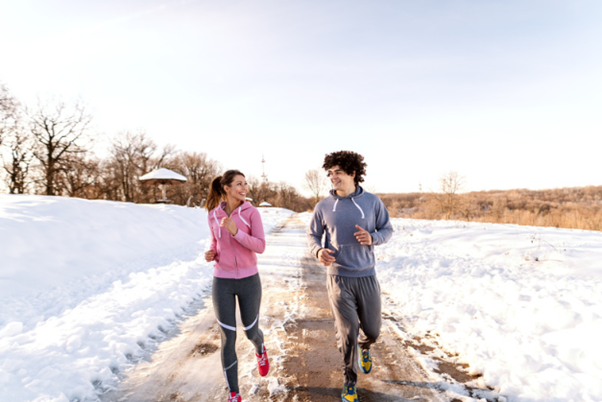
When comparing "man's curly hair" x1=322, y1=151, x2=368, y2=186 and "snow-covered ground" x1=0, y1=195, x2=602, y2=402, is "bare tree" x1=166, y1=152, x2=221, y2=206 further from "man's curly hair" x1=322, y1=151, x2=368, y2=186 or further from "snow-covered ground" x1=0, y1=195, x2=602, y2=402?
"man's curly hair" x1=322, y1=151, x2=368, y2=186

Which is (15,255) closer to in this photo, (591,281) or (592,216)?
(591,281)

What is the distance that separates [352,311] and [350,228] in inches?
29.6

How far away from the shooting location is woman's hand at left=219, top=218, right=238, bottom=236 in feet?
8.61

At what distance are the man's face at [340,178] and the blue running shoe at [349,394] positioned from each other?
1.77 meters

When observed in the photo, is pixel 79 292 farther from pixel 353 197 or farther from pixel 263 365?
pixel 353 197

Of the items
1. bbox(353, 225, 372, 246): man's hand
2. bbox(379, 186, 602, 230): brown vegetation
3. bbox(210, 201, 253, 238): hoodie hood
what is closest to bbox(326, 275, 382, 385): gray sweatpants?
bbox(353, 225, 372, 246): man's hand

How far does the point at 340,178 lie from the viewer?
2.90m

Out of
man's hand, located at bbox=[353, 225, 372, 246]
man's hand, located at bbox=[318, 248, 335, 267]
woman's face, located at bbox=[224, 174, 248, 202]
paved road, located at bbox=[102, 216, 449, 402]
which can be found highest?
woman's face, located at bbox=[224, 174, 248, 202]

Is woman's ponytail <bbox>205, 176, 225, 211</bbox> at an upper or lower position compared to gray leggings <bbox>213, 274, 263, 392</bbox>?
upper

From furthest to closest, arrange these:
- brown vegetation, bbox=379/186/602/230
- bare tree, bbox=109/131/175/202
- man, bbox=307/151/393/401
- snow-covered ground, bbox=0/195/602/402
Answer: bare tree, bbox=109/131/175/202 < brown vegetation, bbox=379/186/602/230 < snow-covered ground, bbox=0/195/602/402 < man, bbox=307/151/393/401

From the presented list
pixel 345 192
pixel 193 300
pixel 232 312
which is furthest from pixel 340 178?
pixel 193 300

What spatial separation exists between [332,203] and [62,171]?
1222 inches

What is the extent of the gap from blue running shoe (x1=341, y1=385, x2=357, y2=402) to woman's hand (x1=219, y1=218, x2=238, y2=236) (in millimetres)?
1666

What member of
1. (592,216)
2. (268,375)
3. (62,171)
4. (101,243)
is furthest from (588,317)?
(62,171)
